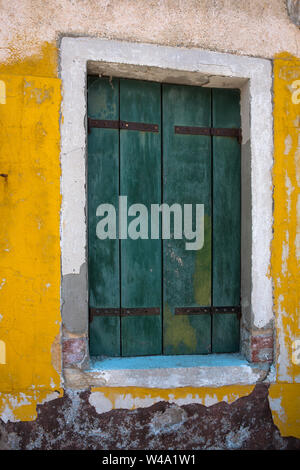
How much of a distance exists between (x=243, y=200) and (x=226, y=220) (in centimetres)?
17

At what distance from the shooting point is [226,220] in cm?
234

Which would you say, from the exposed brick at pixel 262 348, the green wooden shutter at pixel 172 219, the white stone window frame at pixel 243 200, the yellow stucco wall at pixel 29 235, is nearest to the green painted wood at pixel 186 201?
the green wooden shutter at pixel 172 219

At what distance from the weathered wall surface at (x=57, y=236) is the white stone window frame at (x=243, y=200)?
6 cm

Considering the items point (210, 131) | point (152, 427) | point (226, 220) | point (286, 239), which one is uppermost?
point (210, 131)

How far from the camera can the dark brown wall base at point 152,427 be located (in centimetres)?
198

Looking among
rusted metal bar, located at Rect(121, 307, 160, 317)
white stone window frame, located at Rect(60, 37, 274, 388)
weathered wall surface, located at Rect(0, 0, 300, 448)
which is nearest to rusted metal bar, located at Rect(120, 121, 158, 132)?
white stone window frame, located at Rect(60, 37, 274, 388)

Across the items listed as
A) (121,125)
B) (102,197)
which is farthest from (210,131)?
(102,197)

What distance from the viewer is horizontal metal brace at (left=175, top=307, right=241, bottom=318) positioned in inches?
90.0

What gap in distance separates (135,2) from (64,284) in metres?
1.71

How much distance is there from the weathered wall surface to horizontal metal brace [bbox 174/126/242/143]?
273 mm

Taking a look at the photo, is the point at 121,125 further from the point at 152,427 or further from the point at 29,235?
the point at 152,427

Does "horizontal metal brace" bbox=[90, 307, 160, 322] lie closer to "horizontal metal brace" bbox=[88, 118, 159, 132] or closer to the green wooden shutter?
the green wooden shutter

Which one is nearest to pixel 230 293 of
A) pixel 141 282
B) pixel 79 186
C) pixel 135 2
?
pixel 141 282

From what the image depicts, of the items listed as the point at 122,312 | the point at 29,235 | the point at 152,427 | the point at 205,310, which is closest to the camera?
the point at 29,235
